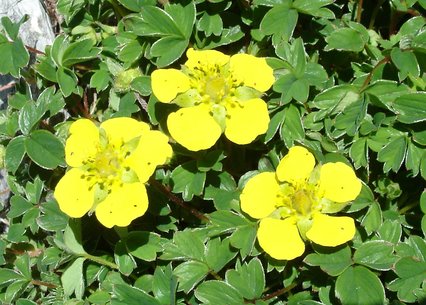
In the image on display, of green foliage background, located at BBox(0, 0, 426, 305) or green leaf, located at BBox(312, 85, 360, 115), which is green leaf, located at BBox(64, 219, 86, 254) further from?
green leaf, located at BBox(312, 85, 360, 115)

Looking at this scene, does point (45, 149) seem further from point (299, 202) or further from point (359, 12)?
point (359, 12)

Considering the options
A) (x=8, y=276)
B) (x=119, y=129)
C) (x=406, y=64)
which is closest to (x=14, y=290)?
(x=8, y=276)

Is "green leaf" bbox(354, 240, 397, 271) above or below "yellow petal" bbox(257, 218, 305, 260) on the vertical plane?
below

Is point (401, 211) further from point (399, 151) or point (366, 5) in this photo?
point (366, 5)

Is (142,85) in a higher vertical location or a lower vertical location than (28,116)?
higher

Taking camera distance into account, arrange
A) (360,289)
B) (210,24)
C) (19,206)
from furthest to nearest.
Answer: (19,206), (210,24), (360,289)

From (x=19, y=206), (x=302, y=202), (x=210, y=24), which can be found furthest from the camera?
(x=19, y=206)

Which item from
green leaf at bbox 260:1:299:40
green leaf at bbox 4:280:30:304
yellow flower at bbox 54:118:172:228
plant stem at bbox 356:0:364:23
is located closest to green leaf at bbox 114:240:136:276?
yellow flower at bbox 54:118:172:228
